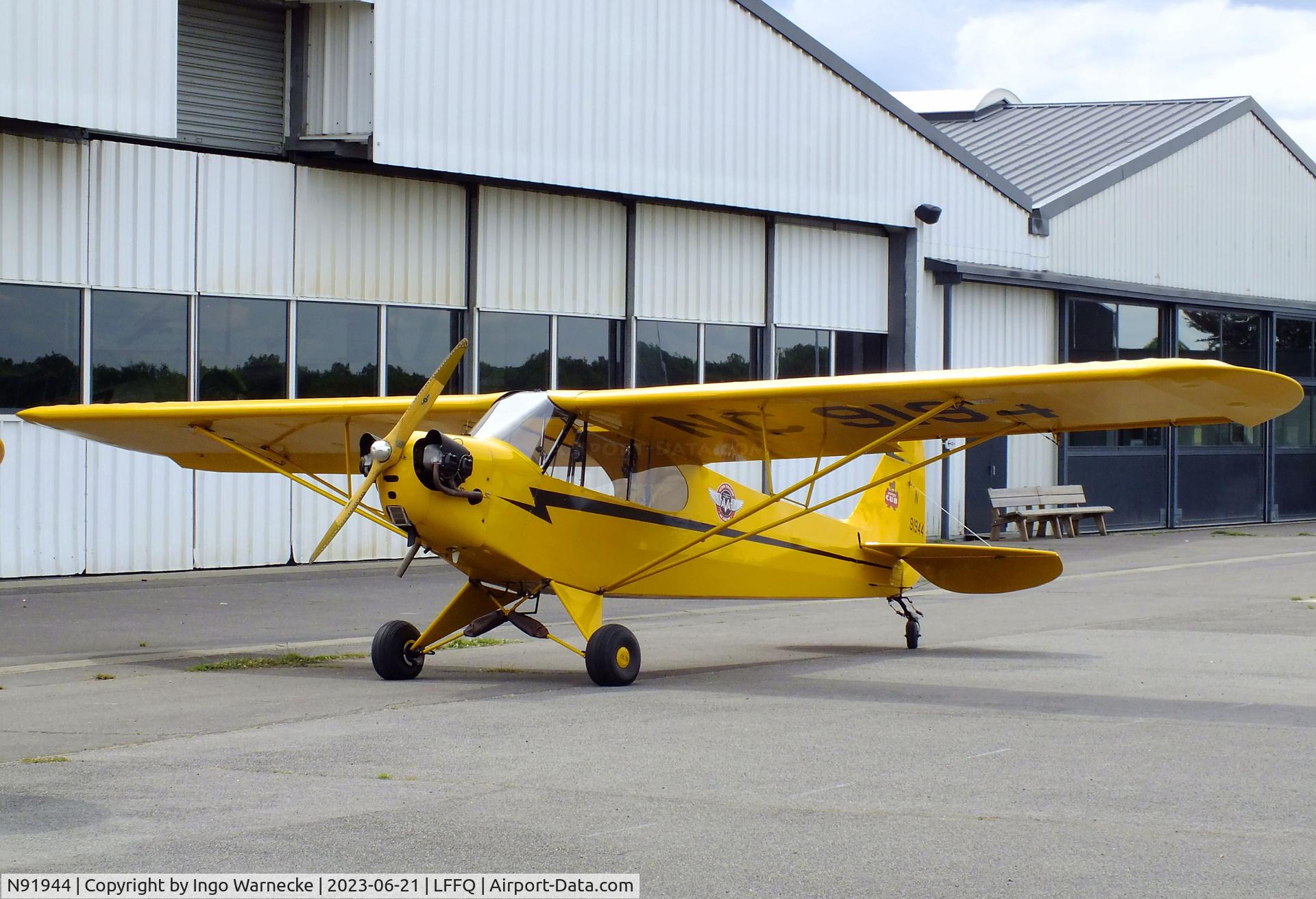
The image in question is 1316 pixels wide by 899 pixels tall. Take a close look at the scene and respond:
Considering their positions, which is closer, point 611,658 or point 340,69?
point 611,658

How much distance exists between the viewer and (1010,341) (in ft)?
95.9

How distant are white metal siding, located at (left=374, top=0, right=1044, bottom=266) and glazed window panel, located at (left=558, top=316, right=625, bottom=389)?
209 centimetres

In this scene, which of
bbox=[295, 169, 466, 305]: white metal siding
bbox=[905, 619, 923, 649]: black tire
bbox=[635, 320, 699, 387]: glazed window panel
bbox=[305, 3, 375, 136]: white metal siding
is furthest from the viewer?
bbox=[635, 320, 699, 387]: glazed window panel

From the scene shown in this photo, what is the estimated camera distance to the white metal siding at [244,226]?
18594 millimetres

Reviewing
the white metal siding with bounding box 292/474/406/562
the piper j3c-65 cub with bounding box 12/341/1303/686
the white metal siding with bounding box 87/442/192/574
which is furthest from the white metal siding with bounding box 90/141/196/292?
the piper j3c-65 cub with bounding box 12/341/1303/686

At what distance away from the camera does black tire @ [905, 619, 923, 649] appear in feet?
42.6

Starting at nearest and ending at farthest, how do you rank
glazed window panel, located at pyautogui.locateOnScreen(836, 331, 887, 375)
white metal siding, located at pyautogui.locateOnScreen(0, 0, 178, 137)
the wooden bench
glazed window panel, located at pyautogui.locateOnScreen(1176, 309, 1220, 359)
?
white metal siding, located at pyautogui.locateOnScreen(0, 0, 178, 137)
glazed window panel, located at pyautogui.locateOnScreen(836, 331, 887, 375)
the wooden bench
glazed window panel, located at pyautogui.locateOnScreen(1176, 309, 1220, 359)

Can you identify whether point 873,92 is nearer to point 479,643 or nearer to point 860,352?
point 860,352

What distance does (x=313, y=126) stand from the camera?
63.6 feet

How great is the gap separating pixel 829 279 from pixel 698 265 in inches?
125

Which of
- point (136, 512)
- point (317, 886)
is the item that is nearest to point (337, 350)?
point (136, 512)

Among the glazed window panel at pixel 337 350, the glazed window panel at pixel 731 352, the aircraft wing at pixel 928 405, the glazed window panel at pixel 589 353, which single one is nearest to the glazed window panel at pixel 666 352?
the glazed window panel at pixel 731 352

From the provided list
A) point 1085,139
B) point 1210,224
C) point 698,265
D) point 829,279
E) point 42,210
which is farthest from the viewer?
point 1085,139

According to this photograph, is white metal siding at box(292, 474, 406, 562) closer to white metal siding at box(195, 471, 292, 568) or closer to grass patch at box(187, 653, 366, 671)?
white metal siding at box(195, 471, 292, 568)
